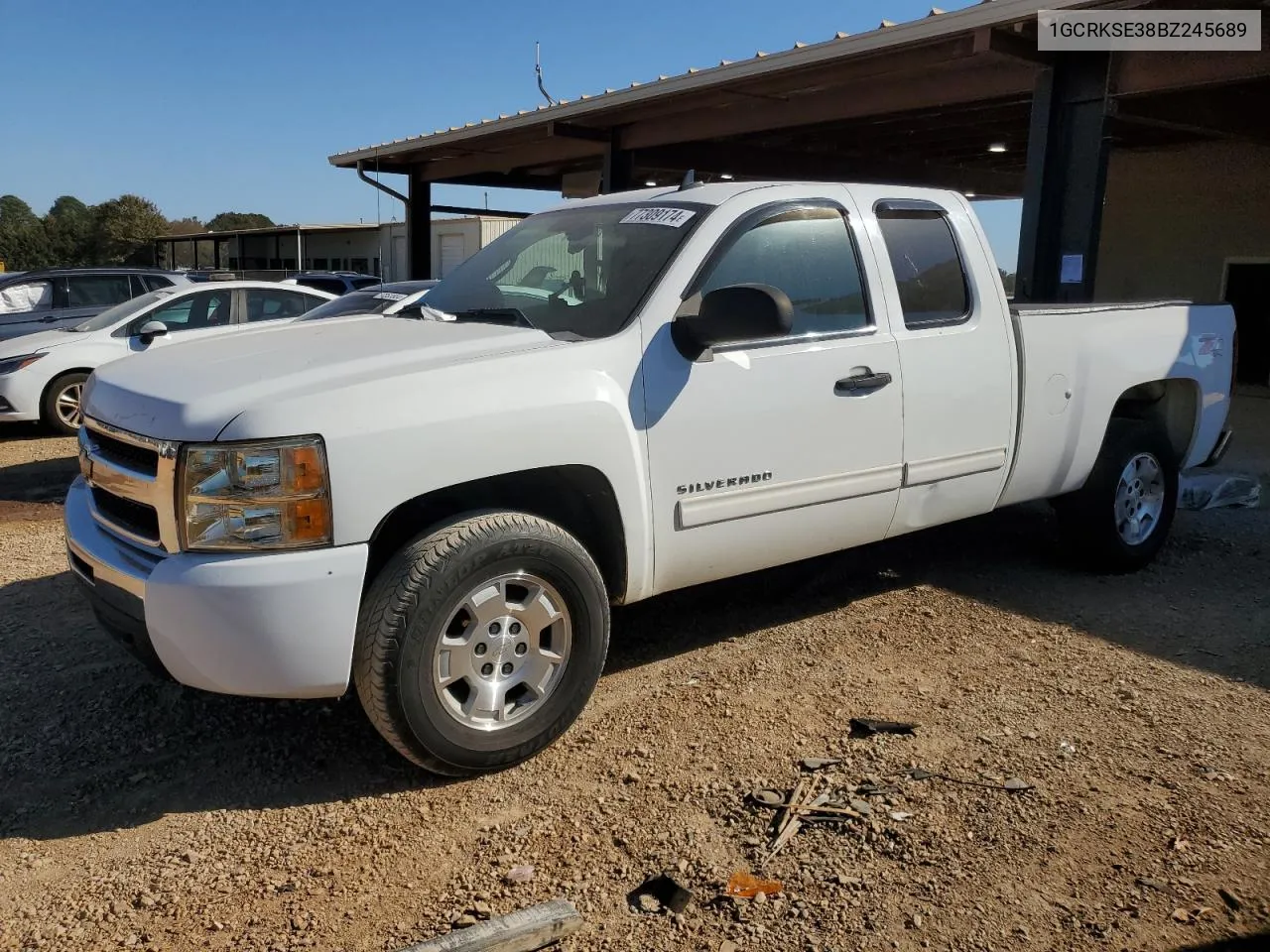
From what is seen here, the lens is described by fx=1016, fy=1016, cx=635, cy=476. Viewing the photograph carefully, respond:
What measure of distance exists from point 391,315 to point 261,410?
1.56 m

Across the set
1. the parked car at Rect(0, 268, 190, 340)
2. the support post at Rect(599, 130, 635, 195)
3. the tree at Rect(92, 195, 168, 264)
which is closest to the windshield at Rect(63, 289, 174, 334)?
the parked car at Rect(0, 268, 190, 340)

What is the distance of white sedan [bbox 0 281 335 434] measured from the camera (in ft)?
32.1

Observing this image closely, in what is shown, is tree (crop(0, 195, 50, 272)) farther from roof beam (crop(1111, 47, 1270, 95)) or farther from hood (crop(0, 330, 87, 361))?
roof beam (crop(1111, 47, 1270, 95))

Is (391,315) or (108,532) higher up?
(391,315)

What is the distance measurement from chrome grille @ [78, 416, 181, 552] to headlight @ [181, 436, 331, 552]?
0.08 metres

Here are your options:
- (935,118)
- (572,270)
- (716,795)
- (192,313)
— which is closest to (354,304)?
(572,270)

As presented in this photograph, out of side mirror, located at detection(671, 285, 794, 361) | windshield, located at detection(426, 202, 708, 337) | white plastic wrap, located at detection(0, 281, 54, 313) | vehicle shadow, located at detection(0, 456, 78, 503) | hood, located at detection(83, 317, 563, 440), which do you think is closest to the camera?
hood, located at detection(83, 317, 563, 440)

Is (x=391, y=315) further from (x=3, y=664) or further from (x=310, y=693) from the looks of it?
(x=3, y=664)

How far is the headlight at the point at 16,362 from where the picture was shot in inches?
385

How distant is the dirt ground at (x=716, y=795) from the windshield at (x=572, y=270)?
153 cm

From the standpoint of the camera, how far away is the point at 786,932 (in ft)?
8.61

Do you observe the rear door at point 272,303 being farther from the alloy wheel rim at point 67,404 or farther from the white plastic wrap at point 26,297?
the white plastic wrap at point 26,297

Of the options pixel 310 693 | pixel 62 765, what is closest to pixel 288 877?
pixel 310 693

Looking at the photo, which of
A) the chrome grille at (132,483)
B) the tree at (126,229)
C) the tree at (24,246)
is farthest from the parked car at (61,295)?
the tree at (24,246)
